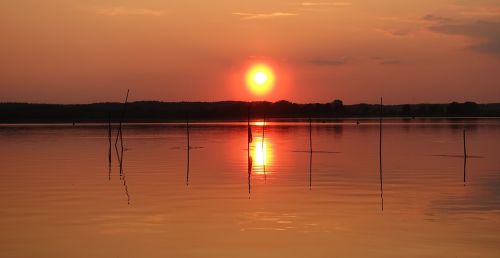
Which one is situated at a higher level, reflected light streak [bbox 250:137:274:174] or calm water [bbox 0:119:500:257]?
reflected light streak [bbox 250:137:274:174]

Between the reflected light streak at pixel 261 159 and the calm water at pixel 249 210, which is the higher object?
the reflected light streak at pixel 261 159

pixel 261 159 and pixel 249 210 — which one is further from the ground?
pixel 261 159

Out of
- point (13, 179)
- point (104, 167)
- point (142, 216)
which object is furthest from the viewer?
point (104, 167)

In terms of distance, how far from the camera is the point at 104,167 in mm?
34438

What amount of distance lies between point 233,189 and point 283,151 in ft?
77.9

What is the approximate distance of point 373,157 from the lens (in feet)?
132

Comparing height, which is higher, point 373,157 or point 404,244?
point 373,157

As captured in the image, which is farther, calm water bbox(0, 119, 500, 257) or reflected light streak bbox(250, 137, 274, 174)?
reflected light streak bbox(250, 137, 274, 174)

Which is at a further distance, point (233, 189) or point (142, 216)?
point (233, 189)

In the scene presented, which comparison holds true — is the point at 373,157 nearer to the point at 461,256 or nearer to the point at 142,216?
the point at 142,216

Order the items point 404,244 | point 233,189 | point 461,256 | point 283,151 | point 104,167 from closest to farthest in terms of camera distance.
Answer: point 461,256
point 404,244
point 233,189
point 104,167
point 283,151

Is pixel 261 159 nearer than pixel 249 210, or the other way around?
pixel 249 210

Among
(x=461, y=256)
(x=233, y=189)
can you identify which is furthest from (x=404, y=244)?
(x=233, y=189)

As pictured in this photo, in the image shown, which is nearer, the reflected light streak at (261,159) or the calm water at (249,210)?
the calm water at (249,210)
